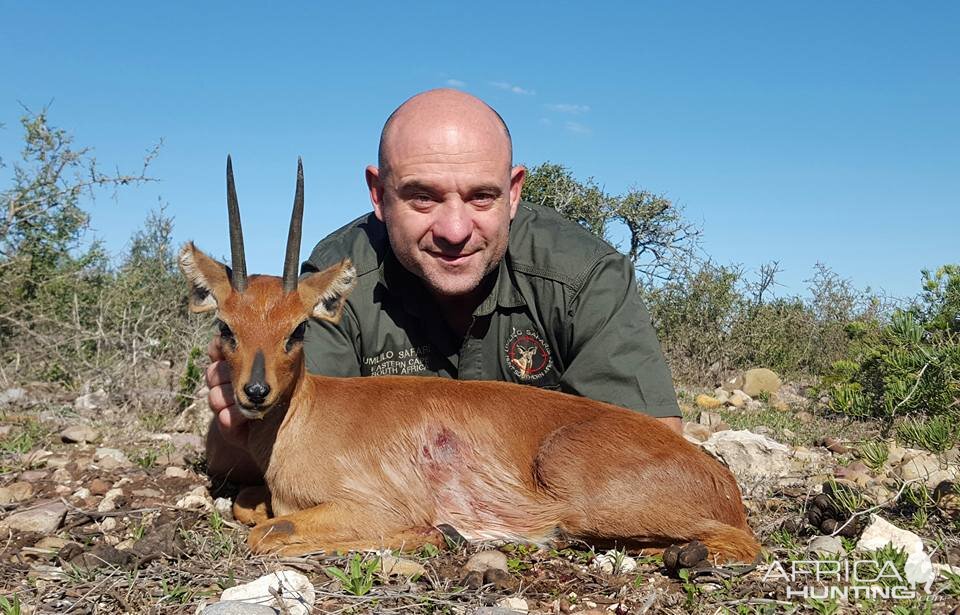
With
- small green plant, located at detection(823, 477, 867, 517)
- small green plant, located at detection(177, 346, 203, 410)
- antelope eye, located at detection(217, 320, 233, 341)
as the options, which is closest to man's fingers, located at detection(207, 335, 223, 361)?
antelope eye, located at detection(217, 320, 233, 341)

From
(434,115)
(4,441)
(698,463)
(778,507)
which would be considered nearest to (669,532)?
(698,463)

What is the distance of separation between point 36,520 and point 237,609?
2.37 m

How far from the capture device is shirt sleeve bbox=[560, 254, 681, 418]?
607 cm

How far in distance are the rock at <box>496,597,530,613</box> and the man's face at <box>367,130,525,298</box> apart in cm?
290

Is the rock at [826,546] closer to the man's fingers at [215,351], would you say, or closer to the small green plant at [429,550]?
the small green plant at [429,550]

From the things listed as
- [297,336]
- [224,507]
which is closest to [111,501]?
[224,507]

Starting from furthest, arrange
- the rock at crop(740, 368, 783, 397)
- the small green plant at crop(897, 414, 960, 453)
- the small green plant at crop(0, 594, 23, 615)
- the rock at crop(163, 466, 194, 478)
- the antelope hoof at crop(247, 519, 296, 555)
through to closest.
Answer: the rock at crop(740, 368, 783, 397) < the rock at crop(163, 466, 194, 478) < the small green plant at crop(897, 414, 960, 453) < the antelope hoof at crop(247, 519, 296, 555) < the small green plant at crop(0, 594, 23, 615)

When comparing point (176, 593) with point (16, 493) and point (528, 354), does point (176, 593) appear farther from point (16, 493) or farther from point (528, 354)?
point (528, 354)

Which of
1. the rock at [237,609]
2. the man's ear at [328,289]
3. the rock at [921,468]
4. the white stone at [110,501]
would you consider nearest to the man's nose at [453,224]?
the man's ear at [328,289]

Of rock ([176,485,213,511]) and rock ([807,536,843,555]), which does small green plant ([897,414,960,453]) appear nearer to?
rock ([807,536,843,555])

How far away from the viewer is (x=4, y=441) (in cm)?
742

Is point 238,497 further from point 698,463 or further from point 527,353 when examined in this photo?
point 698,463

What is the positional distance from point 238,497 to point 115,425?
138 inches

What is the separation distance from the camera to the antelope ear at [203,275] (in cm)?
529
